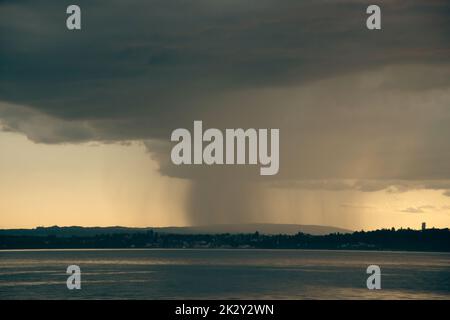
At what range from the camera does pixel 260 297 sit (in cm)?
9550

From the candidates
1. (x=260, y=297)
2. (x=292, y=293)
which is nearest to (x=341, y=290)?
(x=292, y=293)

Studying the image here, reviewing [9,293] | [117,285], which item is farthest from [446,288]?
[9,293]

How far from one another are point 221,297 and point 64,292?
88.0ft

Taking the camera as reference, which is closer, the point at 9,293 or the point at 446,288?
the point at 9,293

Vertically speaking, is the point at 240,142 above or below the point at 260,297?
above

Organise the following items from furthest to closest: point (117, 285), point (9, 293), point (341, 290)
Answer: point (117, 285)
point (341, 290)
point (9, 293)
